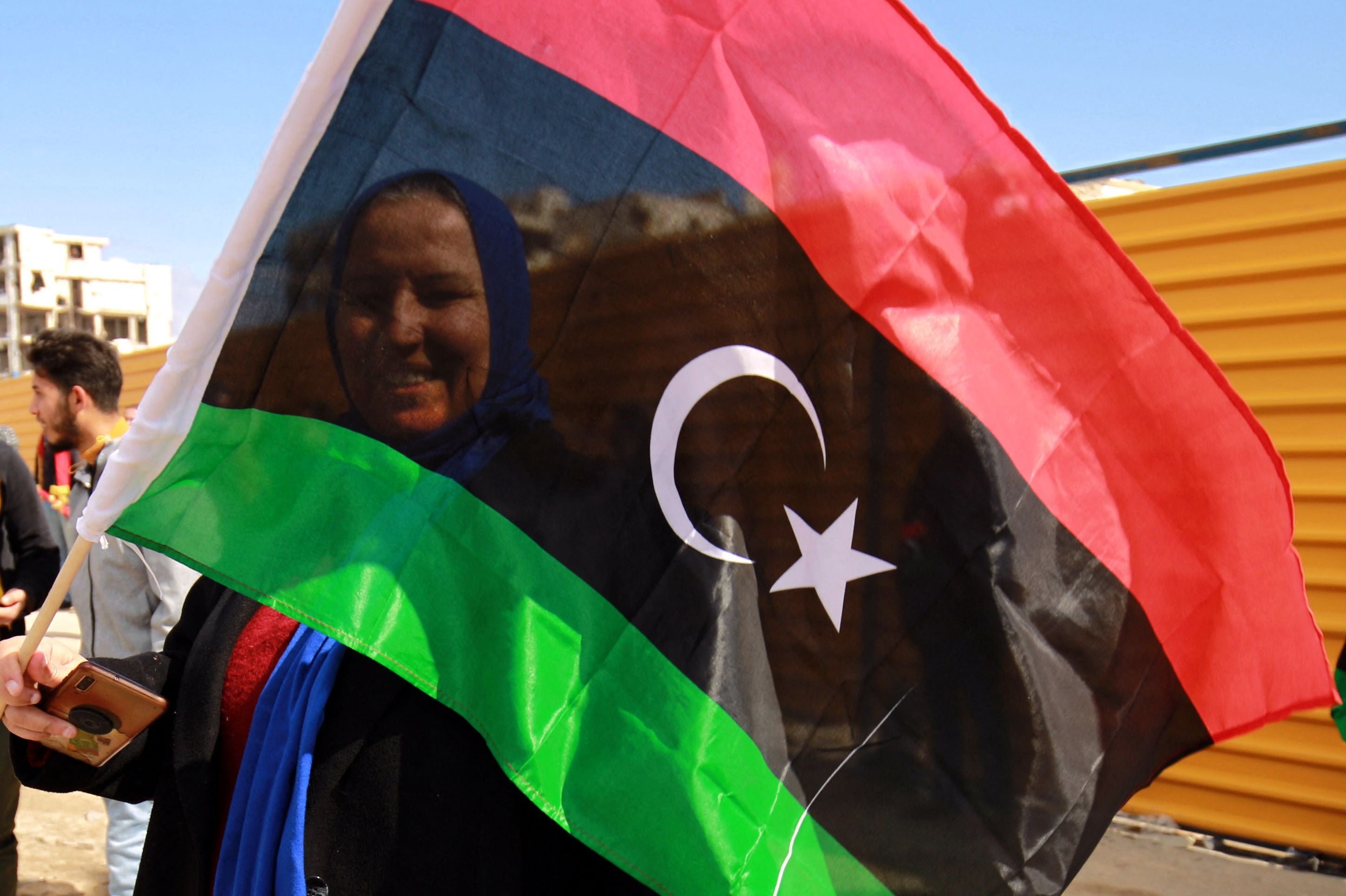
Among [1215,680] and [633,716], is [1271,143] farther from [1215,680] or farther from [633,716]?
[633,716]

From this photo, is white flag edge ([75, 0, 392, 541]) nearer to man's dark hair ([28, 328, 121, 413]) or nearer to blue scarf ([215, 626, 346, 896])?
blue scarf ([215, 626, 346, 896])

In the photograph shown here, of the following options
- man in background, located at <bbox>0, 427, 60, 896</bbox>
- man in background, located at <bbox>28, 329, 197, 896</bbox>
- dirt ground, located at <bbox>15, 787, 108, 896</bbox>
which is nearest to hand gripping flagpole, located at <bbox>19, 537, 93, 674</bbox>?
man in background, located at <bbox>28, 329, 197, 896</bbox>

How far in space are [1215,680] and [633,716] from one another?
108 centimetres

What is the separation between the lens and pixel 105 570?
3.89 metres

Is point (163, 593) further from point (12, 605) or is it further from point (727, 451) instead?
point (727, 451)

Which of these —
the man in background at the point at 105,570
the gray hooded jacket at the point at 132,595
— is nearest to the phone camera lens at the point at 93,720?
the man in background at the point at 105,570

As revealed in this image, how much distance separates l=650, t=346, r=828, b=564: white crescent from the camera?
5.30ft

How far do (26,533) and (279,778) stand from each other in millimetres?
3408

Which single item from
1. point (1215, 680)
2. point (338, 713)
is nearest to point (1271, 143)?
point (1215, 680)

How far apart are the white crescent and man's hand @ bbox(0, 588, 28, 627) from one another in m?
3.51

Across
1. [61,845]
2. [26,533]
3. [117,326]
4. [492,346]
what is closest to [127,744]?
[492,346]

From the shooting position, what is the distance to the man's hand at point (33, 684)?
62.9 inches

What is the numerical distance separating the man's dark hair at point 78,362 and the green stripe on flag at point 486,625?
3.42 metres

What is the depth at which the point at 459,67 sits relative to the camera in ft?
5.15
